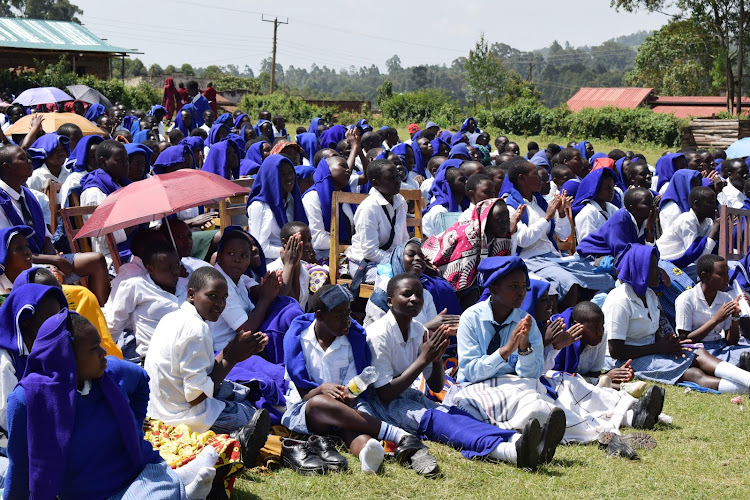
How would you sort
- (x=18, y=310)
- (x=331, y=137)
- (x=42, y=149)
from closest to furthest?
(x=18, y=310), (x=42, y=149), (x=331, y=137)

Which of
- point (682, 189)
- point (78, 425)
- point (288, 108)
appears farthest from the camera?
point (288, 108)

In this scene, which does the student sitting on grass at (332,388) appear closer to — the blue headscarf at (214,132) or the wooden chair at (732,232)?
the wooden chair at (732,232)

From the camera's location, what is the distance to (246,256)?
5820 millimetres

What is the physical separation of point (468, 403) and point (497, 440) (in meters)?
0.47

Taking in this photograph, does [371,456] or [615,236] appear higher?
[615,236]

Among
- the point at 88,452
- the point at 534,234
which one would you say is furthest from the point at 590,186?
the point at 88,452

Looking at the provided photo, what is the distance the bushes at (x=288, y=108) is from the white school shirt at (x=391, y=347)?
89.9 feet

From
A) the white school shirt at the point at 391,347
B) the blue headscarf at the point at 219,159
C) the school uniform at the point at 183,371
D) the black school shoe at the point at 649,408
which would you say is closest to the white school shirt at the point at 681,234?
the black school shoe at the point at 649,408

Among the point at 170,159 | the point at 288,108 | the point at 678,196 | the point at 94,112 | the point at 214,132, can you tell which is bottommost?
the point at 678,196

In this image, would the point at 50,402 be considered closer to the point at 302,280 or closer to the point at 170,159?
the point at 302,280

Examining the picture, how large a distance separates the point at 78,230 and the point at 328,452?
2996mm

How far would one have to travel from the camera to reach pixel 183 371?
442 centimetres

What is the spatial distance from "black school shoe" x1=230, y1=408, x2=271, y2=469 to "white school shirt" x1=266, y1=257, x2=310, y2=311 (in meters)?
2.09

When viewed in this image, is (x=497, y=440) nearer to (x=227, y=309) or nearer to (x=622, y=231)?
(x=227, y=309)
